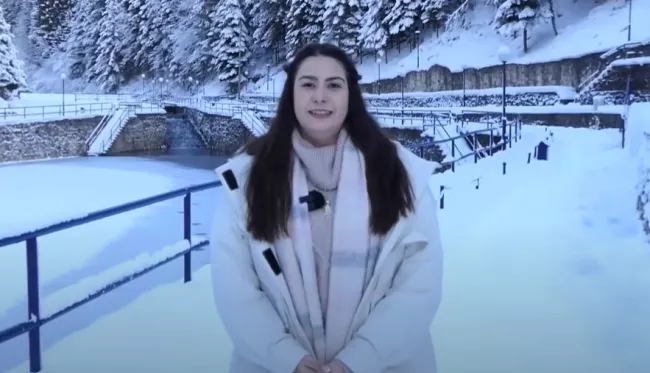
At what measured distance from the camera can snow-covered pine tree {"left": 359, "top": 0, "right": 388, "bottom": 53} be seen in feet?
156

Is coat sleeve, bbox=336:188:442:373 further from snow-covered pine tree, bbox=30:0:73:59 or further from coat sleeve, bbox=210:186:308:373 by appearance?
snow-covered pine tree, bbox=30:0:73:59

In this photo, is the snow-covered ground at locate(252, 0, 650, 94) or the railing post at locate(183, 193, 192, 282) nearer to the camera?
the railing post at locate(183, 193, 192, 282)

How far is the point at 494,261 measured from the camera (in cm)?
611

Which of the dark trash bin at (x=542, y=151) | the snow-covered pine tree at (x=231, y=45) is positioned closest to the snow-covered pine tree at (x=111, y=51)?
the snow-covered pine tree at (x=231, y=45)

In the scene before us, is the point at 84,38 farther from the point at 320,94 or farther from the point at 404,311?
the point at 404,311

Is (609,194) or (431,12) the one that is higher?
(431,12)

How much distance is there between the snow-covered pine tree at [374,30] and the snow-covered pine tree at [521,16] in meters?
11.2

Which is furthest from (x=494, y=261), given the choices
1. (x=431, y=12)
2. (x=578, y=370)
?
(x=431, y=12)

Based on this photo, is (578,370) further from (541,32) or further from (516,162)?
(541,32)

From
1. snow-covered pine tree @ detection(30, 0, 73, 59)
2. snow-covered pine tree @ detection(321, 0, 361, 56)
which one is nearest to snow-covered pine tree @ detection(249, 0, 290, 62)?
snow-covered pine tree @ detection(321, 0, 361, 56)

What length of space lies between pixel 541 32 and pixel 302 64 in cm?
3898

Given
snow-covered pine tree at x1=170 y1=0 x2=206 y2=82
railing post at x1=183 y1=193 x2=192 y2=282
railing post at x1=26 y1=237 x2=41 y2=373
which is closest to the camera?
railing post at x1=26 y1=237 x2=41 y2=373

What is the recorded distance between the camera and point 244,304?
216cm

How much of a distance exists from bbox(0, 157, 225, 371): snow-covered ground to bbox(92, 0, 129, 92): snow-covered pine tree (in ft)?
148
